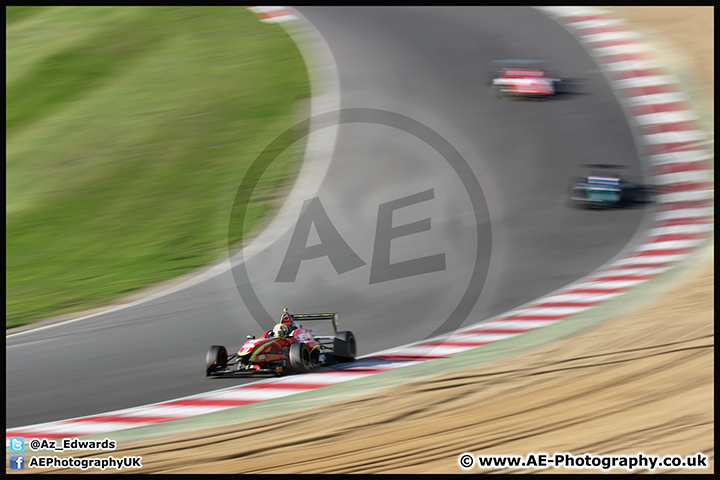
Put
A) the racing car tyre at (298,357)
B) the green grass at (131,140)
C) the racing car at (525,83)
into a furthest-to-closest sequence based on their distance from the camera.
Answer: the racing car at (525,83) → the green grass at (131,140) → the racing car tyre at (298,357)

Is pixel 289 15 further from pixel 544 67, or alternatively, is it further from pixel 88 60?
pixel 544 67

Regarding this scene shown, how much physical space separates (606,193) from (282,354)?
682cm

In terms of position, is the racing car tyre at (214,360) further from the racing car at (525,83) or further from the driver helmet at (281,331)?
the racing car at (525,83)

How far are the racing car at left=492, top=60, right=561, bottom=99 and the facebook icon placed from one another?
41.4 feet

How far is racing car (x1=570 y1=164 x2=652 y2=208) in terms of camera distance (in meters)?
12.1

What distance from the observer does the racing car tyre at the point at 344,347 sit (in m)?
7.96

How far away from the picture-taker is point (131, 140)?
1522cm

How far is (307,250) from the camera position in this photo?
37.7 feet

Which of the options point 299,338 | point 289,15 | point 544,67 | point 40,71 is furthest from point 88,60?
point 299,338

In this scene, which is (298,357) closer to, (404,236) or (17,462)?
(17,462)

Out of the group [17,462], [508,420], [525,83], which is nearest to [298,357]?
[508,420]

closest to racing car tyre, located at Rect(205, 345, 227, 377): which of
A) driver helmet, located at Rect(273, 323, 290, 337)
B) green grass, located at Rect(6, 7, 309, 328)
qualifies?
driver helmet, located at Rect(273, 323, 290, 337)

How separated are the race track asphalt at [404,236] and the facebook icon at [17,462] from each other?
0.86m

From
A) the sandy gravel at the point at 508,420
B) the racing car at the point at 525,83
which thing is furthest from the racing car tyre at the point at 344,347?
the racing car at the point at 525,83
